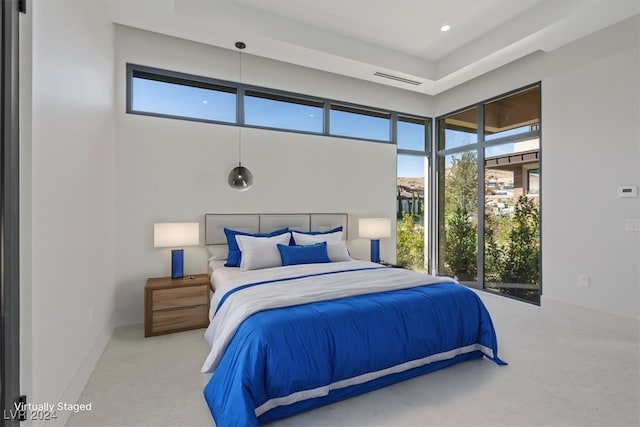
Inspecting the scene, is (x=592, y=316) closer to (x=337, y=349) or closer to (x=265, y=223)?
(x=337, y=349)

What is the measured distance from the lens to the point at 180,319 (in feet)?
10.9

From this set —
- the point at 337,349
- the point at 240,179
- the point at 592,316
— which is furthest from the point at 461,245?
the point at 337,349

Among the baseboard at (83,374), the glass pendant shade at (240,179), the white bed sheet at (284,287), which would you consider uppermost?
the glass pendant shade at (240,179)

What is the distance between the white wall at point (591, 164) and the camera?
3293mm

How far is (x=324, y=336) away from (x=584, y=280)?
3.41 m

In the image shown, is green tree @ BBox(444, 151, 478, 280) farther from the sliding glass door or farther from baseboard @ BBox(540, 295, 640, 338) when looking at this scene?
baseboard @ BBox(540, 295, 640, 338)

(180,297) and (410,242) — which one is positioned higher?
(410,242)

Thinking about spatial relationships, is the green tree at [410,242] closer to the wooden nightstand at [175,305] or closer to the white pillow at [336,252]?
the white pillow at [336,252]

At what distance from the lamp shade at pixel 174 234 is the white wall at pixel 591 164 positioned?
431 centimetres

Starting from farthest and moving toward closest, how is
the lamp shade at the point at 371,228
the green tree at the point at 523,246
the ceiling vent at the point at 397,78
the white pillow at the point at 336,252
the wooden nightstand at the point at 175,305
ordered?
the lamp shade at the point at 371,228, the ceiling vent at the point at 397,78, the green tree at the point at 523,246, the white pillow at the point at 336,252, the wooden nightstand at the point at 175,305

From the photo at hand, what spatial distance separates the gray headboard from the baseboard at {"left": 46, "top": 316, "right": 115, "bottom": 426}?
1.38m

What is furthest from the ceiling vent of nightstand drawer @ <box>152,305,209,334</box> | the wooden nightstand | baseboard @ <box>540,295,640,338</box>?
nightstand drawer @ <box>152,305,209,334</box>

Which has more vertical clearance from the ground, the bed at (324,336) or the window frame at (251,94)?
the window frame at (251,94)

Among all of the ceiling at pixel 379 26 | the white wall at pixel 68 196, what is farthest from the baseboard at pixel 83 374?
the ceiling at pixel 379 26
